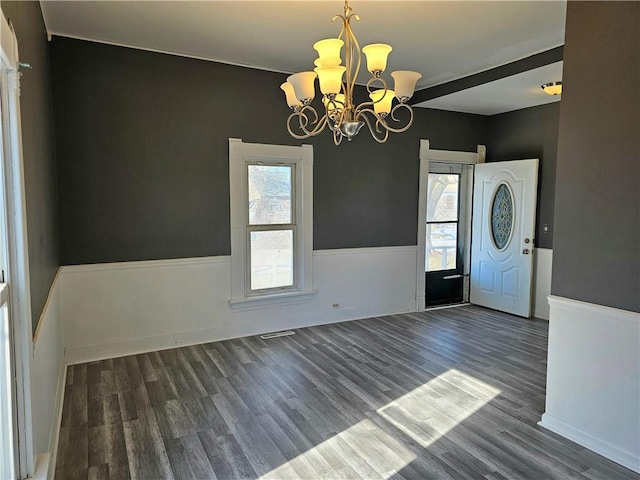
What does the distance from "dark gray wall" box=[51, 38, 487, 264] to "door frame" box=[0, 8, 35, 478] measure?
2130 mm

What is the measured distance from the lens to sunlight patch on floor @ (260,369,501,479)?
2375mm

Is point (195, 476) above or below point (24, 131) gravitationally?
below

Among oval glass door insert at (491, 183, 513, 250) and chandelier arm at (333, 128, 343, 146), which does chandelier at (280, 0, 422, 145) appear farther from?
oval glass door insert at (491, 183, 513, 250)

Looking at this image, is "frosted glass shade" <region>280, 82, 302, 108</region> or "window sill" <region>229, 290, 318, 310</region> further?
"window sill" <region>229, 290, 318, 310</region>

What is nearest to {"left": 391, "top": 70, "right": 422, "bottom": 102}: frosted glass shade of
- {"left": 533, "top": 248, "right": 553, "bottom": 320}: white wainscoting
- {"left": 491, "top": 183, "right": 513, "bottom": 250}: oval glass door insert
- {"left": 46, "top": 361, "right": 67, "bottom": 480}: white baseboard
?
{"left": 46, "top": 361, "right": 67, "bottom": 480}: white baseboard

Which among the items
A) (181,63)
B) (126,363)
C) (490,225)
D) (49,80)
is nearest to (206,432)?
(126,363)

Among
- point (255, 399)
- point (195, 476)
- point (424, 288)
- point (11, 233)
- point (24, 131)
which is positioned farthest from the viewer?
point (424, 288)

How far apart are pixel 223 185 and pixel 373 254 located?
2.06 meters

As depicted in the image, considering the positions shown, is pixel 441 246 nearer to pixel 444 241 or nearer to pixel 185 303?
pixel 444 241

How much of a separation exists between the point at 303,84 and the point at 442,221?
401 cm

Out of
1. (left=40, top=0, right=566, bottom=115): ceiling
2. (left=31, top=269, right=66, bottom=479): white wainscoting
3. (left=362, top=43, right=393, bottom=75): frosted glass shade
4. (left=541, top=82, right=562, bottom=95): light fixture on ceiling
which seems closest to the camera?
(left=31, top=269, right=66, bottom=479): white wainscoting

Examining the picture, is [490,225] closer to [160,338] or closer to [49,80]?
[160,338]

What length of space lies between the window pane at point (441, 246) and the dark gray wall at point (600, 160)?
3.28 m

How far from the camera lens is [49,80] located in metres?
3.50
